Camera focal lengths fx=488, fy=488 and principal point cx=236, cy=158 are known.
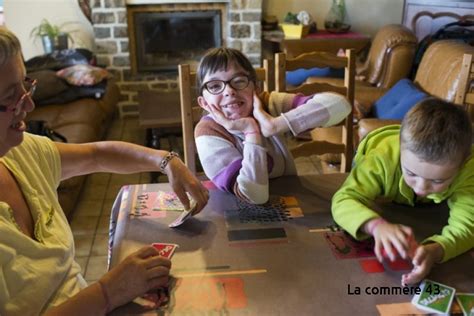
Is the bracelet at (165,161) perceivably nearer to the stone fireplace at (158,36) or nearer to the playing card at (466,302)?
Result: the playing card at (466,302)

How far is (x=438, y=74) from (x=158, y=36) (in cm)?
276

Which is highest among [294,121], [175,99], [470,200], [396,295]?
[294,121]

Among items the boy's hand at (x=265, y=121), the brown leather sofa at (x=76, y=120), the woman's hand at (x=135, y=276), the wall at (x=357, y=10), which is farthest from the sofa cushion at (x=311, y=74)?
the woman's hand at (x=135, y=276)

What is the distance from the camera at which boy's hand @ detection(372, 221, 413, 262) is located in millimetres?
1010

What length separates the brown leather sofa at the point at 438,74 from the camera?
9.40 feet

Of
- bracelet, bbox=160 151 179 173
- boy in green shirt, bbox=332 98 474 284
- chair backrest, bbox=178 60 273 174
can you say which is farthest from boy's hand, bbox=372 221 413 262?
chair backrest, bbox=178 60 273 174

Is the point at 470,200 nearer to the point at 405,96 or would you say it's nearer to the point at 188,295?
the point at 188,295

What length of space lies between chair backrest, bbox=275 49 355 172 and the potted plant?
10.9 feet

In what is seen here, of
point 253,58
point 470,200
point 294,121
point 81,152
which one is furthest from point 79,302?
point 253,58

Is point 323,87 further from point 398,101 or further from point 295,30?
point 295,30

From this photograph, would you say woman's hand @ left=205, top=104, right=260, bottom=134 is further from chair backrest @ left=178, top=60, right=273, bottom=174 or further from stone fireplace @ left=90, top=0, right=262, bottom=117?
stone fireplace @ left=90, top=0, right=262, bottom=117

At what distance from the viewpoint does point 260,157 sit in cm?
131

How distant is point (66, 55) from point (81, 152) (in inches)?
130

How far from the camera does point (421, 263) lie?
1011mm
